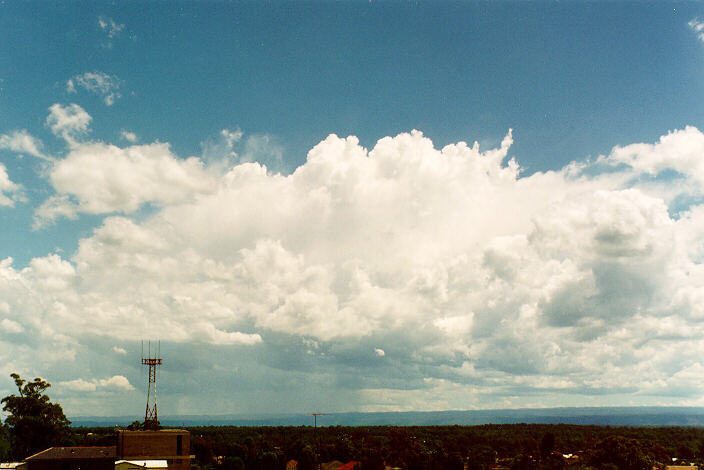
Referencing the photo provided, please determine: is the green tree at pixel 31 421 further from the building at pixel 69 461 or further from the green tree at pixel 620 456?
the green tree at pixel 620 456

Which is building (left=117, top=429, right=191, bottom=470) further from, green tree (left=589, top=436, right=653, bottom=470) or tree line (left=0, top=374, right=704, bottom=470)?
green tree (left=589, top=436, right=653, bottom=470)

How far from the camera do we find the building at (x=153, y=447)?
268 feet

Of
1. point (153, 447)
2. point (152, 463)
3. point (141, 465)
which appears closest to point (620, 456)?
point (153, 447)

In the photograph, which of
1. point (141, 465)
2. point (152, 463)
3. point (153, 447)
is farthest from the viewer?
point (153, 447)

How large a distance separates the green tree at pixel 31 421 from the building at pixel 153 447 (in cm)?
3433

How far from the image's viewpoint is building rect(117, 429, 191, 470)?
8181cm

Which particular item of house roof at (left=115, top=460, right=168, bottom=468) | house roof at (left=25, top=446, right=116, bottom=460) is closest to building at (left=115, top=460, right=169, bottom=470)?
house roof at (left=115, top=460, right=168, bottom=468)

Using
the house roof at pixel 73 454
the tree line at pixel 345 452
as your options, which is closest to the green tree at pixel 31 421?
the tree line at pixel 345 452

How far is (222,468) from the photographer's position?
125 m

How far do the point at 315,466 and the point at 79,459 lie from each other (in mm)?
66226

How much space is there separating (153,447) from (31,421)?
123 ft

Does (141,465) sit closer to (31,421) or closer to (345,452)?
(31,421)

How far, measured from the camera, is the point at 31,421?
106 metres

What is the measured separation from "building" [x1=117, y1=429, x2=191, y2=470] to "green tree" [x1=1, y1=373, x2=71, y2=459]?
34328 mm
